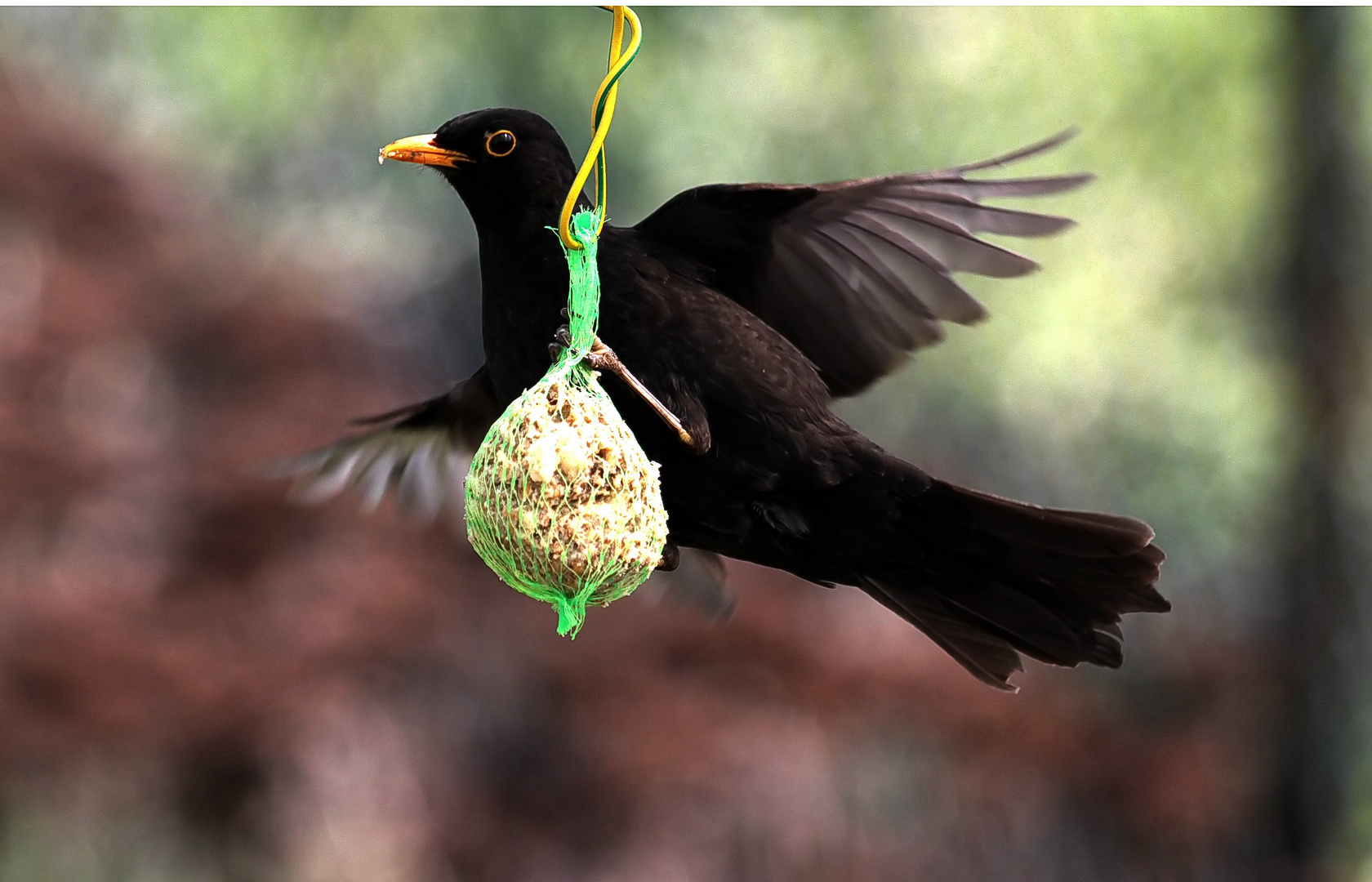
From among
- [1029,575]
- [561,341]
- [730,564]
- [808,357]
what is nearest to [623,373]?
[561,341]

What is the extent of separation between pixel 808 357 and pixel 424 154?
1029 mm

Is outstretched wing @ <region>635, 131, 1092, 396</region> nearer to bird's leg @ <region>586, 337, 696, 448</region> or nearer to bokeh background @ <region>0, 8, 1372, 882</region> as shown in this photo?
bird's leg @ <region>586, 337, 696, 448</region>

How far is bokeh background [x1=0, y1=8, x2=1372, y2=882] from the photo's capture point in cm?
757

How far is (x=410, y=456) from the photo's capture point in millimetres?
4230

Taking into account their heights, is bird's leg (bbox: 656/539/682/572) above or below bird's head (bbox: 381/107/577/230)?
below

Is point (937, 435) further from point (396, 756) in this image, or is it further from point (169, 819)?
point (169, 819)

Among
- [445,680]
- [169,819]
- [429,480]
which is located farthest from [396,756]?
[429,480]

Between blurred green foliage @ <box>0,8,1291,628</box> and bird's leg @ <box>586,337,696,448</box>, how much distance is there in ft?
23.4

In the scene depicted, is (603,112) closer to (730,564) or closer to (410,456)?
(410,456)

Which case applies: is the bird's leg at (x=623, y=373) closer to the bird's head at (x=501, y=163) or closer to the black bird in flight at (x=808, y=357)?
the black bird in flight at (x=808, y=357)

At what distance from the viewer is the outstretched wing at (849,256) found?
120 inches

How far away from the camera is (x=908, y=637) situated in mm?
8875

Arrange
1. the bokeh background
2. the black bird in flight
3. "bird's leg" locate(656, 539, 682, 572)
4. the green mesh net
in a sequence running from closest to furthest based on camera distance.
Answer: the green mesh net < the black bird in flight < "bird's leg" locate(656, 539, 682, 572) < the bokeh background

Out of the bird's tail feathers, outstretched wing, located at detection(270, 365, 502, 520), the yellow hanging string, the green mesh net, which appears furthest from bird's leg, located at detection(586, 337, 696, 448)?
outstretched wing, located at detection(270, 365, 502, 520)
